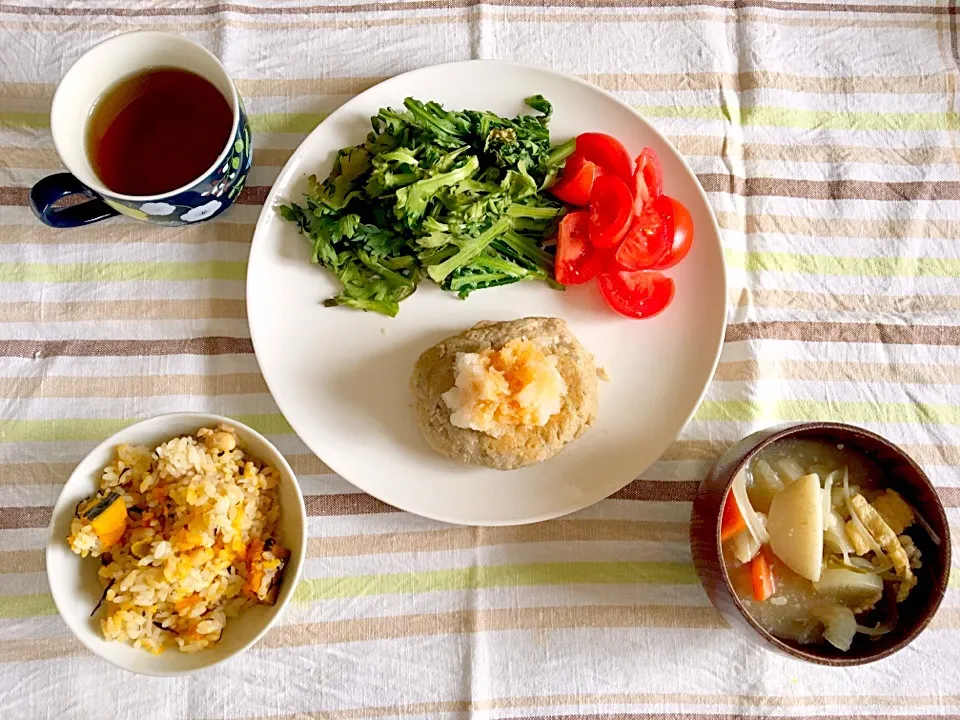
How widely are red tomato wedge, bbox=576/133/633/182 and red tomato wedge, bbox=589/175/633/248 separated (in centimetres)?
4

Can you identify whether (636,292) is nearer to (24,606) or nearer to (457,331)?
(457,331)

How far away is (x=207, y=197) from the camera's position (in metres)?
2.30

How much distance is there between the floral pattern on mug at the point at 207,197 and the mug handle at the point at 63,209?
0.29 ft

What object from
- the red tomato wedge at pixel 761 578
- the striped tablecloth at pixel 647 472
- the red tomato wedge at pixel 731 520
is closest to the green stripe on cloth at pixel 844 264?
the striped tablecloth at pixel 647 472

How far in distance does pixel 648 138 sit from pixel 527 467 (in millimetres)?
1130

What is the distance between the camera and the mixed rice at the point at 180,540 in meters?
2.06

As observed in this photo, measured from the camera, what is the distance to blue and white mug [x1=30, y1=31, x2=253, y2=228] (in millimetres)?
2203

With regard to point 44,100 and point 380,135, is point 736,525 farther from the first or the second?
point 44,100

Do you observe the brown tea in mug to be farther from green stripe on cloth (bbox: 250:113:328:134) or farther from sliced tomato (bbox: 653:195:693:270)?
sliced tomato (bbox: 653:195:693:270)

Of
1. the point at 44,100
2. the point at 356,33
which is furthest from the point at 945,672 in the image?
the point at 44,100

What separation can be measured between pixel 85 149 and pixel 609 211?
1602 mm

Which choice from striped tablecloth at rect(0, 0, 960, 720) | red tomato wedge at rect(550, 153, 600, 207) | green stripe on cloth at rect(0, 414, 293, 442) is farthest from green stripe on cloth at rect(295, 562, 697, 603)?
red tomato wedge at rect(550, 153, 600, 207)

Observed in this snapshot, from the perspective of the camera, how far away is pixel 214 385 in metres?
2.49

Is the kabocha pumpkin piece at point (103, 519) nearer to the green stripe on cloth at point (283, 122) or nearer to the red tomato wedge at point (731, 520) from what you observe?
the green stripe on cloth at point (283, 122)
